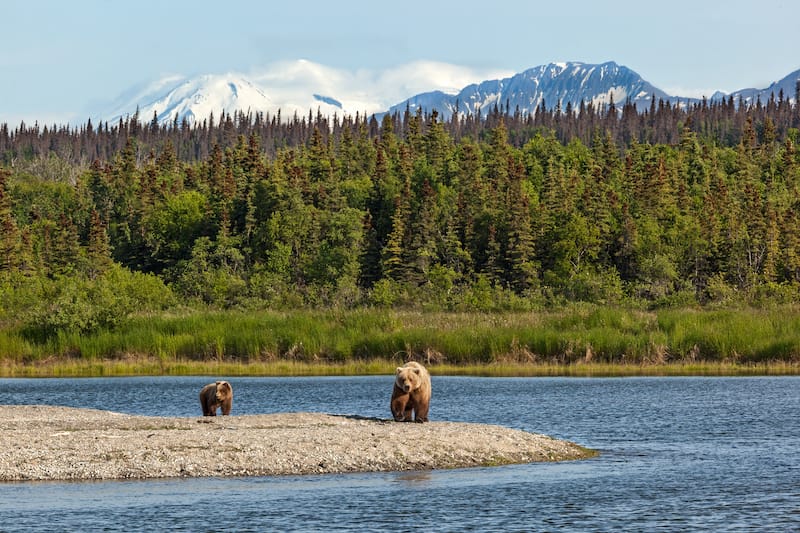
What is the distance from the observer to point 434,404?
140ft

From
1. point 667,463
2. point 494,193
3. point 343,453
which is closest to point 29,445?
point 343,453

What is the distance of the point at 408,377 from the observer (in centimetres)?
2923

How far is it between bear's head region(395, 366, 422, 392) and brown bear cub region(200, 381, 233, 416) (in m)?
6.27

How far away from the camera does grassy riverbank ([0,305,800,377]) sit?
58250 millimetres

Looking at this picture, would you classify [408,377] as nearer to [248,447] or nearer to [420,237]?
[248,447]

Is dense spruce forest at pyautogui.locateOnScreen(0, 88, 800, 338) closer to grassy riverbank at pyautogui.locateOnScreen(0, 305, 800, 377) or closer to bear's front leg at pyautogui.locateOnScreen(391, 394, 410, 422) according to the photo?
grassy riverbank at pyautogui.locateOnScreen(0, 305, 800, 377)

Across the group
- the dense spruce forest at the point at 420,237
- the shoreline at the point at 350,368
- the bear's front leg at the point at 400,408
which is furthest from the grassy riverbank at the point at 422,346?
Answer: the dense spruce forest at the point at 420,237

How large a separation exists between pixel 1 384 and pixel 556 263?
78.1m

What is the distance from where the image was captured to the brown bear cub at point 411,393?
96.1 ft

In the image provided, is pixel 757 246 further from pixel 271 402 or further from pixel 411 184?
pixel 271 402

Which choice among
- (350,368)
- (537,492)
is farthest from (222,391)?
(350,368)

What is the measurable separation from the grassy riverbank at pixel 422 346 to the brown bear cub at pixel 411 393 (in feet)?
86.4

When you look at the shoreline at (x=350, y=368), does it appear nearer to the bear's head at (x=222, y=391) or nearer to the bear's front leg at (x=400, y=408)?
the bear's head at (x=222, y=391)

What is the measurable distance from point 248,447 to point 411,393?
5146 mm
